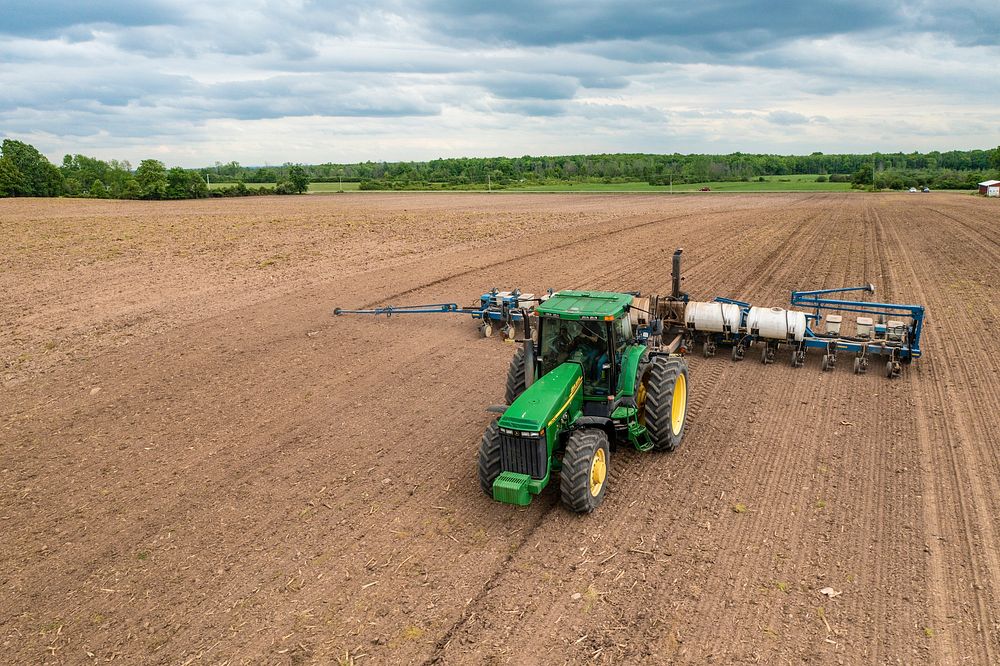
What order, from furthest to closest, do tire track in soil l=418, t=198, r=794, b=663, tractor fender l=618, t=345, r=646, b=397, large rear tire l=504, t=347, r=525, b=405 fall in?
large rear tire l=504, t=347, r=525, b=405, tractor fender l=618, t=345, r=646, b=397, tire track in soil l=418, t=198, r=794, b=663

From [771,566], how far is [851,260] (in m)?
20.5

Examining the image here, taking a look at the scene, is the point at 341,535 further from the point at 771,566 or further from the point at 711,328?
the point at 711,328

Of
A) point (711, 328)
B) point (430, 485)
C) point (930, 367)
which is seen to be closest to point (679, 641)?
point (430, 485)

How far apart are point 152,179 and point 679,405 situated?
92304 mm

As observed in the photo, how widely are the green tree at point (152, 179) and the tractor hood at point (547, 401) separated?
278 feet

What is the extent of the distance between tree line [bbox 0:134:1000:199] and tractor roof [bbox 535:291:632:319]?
83.3 metres

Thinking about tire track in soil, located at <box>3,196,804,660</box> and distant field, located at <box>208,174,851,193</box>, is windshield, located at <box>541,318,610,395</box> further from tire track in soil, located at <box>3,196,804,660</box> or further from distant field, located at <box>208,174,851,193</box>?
distant field, located at <box>208,174,851,193</box>

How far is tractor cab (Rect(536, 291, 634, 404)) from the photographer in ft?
25.7

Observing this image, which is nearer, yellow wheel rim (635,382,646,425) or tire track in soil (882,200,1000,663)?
tire track in soil (882,200,1000,663)

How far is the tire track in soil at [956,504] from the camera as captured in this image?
5582mm

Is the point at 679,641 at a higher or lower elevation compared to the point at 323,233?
lower

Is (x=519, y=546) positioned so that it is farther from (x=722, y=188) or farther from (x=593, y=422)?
(x=722, y=188)

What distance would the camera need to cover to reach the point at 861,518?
7.15m

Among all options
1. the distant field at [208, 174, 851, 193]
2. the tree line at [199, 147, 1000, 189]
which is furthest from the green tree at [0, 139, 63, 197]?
the tree line at [199, 147, 1000, 189]
